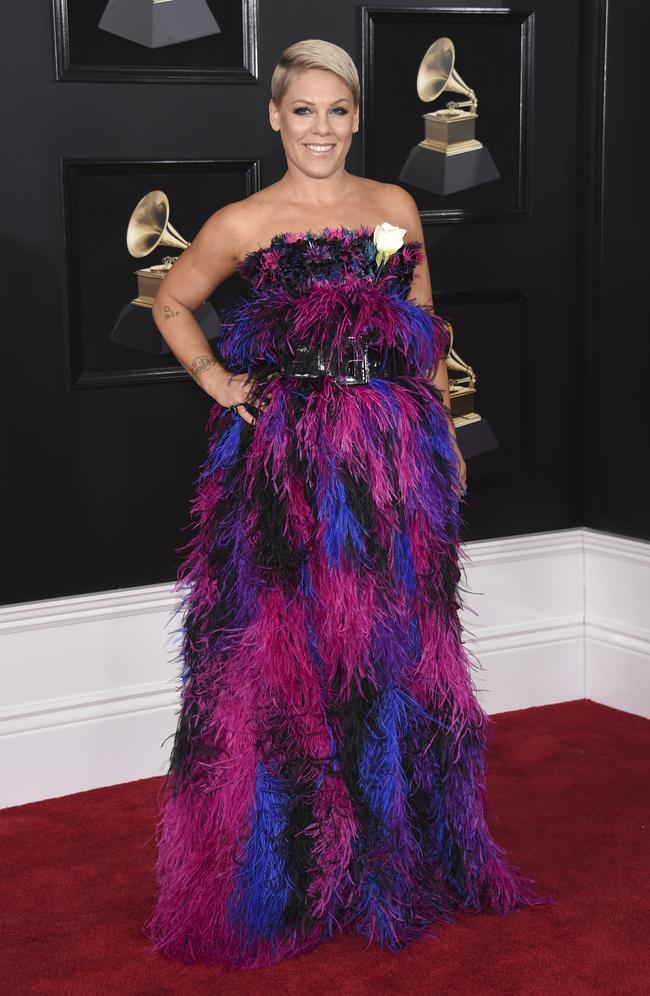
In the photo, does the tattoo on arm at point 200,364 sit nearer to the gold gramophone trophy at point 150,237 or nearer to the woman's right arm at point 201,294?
the woman's right arm at point 201,294

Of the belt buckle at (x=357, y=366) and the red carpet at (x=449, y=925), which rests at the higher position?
the belt buckle at (x=357, y=366)

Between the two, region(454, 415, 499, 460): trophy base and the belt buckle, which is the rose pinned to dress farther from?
region(454, 415, 499, 460): trophy base

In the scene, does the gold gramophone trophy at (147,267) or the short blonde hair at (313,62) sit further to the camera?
the gold gramophone trophy at (147,267)

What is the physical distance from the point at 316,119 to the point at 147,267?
36.2 inches

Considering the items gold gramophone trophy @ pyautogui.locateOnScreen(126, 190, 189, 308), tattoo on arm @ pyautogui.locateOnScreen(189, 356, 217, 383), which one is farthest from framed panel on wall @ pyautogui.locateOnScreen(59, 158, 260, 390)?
tattoo on arm @ pyautogui.locateOnScreen(189, 356, 217, 383)

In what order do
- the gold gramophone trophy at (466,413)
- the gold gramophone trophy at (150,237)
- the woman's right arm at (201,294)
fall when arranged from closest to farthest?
the woman's right arm at (201,294) → the gold gramophone trophy at (150,237) → the gold gramophone trophy at (466,413)

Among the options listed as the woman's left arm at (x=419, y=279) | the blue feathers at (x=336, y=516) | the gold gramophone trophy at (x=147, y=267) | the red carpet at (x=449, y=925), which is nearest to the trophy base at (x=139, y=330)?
the gold gramophone trophy at (x=147, y=267)

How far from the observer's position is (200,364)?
101 inches

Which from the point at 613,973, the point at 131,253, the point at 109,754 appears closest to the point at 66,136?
the point at 131,253

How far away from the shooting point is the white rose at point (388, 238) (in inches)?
93.2

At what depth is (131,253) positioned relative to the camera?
127 inches

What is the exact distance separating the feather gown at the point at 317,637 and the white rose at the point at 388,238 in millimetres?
Result: 67

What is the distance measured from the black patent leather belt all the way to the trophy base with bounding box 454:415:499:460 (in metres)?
1.30

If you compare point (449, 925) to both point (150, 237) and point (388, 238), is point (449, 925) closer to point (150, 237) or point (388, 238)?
point (388, 238)
